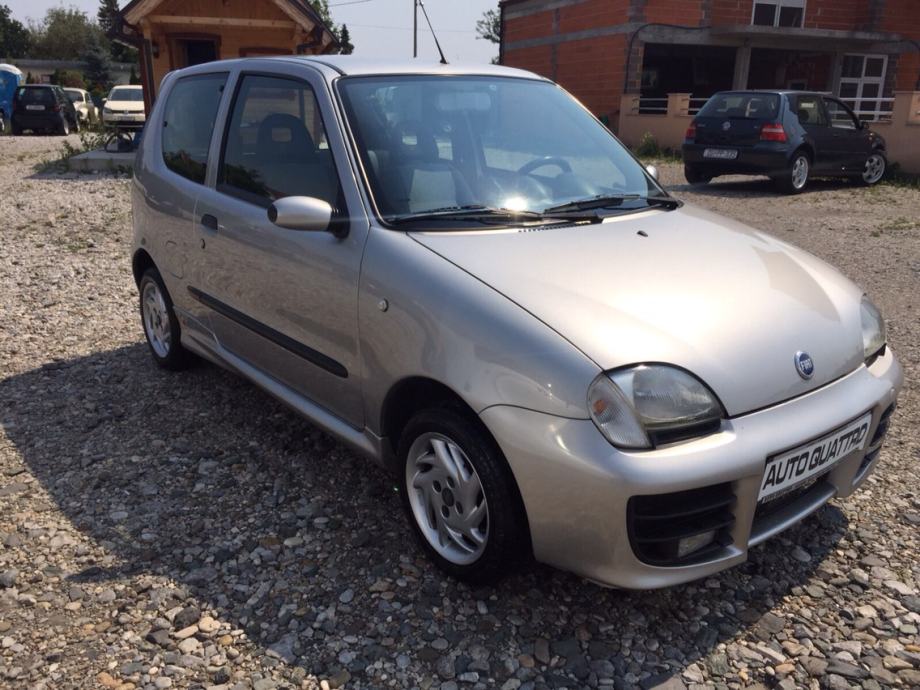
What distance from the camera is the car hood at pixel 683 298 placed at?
7.88 feet

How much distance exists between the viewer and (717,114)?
538 inches

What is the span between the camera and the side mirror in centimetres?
296

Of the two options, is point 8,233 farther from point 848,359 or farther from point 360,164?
point 848,359

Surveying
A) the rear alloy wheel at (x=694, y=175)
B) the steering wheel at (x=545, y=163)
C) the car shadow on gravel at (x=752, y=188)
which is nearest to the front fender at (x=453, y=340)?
the steering wheel at (x=545, y=163)

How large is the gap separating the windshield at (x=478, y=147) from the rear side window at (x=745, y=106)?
10480 mm

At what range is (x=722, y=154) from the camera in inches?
529

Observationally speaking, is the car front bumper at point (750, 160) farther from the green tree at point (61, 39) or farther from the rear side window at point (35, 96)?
the green tree at point (61, 39)

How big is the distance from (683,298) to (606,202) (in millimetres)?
946

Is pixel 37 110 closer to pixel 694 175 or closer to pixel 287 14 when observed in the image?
pixel 287 14

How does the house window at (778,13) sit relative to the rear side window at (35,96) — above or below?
above

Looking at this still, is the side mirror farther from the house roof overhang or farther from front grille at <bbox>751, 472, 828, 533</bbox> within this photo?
the house roof overhang

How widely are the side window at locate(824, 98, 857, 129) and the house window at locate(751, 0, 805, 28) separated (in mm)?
15310

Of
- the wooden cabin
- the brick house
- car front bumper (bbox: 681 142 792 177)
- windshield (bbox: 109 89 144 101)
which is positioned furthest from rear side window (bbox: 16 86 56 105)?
car front bumper (bbox: 681 142 792 177)

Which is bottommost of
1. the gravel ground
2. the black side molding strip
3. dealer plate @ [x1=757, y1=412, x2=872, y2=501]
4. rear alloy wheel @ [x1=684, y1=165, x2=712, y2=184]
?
the gravel ground
